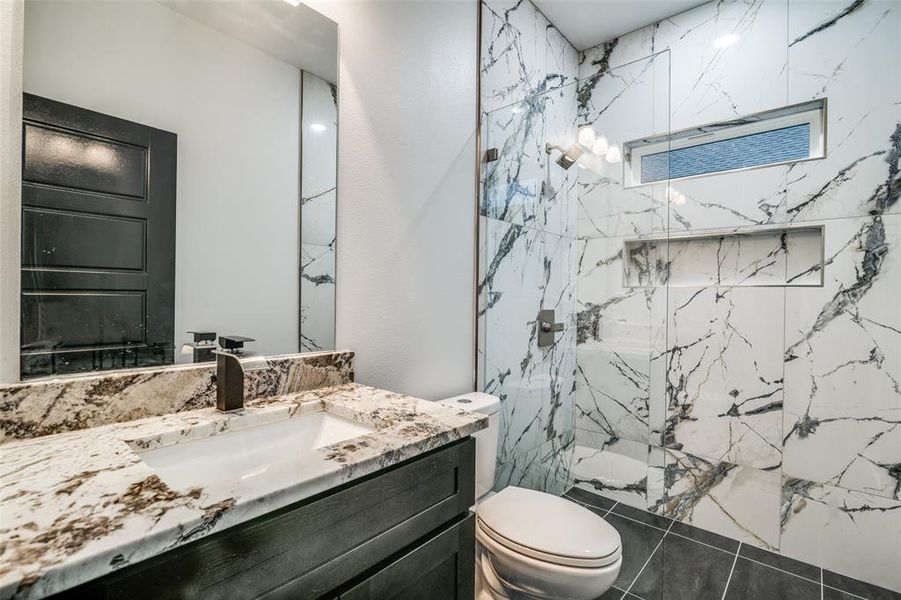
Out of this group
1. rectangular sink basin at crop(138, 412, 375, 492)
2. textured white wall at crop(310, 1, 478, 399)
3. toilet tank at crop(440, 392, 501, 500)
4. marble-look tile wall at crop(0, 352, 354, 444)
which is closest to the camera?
rectangular sink basin at crop(138, 412, 375, 492)

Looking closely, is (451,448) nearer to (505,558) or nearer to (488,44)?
(505,558)

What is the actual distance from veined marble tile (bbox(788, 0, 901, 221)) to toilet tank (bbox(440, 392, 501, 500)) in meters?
1.75

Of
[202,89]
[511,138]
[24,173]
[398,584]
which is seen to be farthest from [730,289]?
[24,173]

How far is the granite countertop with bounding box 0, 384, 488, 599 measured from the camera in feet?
1.49

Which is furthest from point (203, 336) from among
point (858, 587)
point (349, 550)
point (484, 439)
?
point (858, 587)

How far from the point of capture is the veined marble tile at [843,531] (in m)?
1.80

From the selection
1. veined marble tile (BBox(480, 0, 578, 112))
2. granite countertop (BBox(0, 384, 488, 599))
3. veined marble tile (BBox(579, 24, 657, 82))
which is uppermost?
veined marble tile (BBox(579, 24, 657, 82))

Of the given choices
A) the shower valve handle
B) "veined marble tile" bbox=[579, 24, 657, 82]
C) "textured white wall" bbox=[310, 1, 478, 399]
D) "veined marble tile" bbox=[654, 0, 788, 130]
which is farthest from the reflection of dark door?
"veined marble tile" bbox=[654, 0, 788, 130]

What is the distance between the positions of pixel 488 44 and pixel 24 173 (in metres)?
1.80

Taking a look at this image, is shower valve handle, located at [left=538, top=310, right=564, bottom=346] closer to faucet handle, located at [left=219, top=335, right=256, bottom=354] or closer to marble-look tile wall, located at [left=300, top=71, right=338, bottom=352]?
marble-look tile wall, located at [left=300, top=71, right=338, bottom=352]

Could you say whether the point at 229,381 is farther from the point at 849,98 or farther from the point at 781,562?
the point at 849,98

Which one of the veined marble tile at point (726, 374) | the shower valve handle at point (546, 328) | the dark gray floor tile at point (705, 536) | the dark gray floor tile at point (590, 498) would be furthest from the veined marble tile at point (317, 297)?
the dark gray floor tile at point (705, 536)

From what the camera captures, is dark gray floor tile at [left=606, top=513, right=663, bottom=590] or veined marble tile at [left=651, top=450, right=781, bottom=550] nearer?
dark gray floor tile at [left=606, top=513, right=663, bottom=590]

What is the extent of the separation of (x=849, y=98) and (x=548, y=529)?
2296 millimetres
